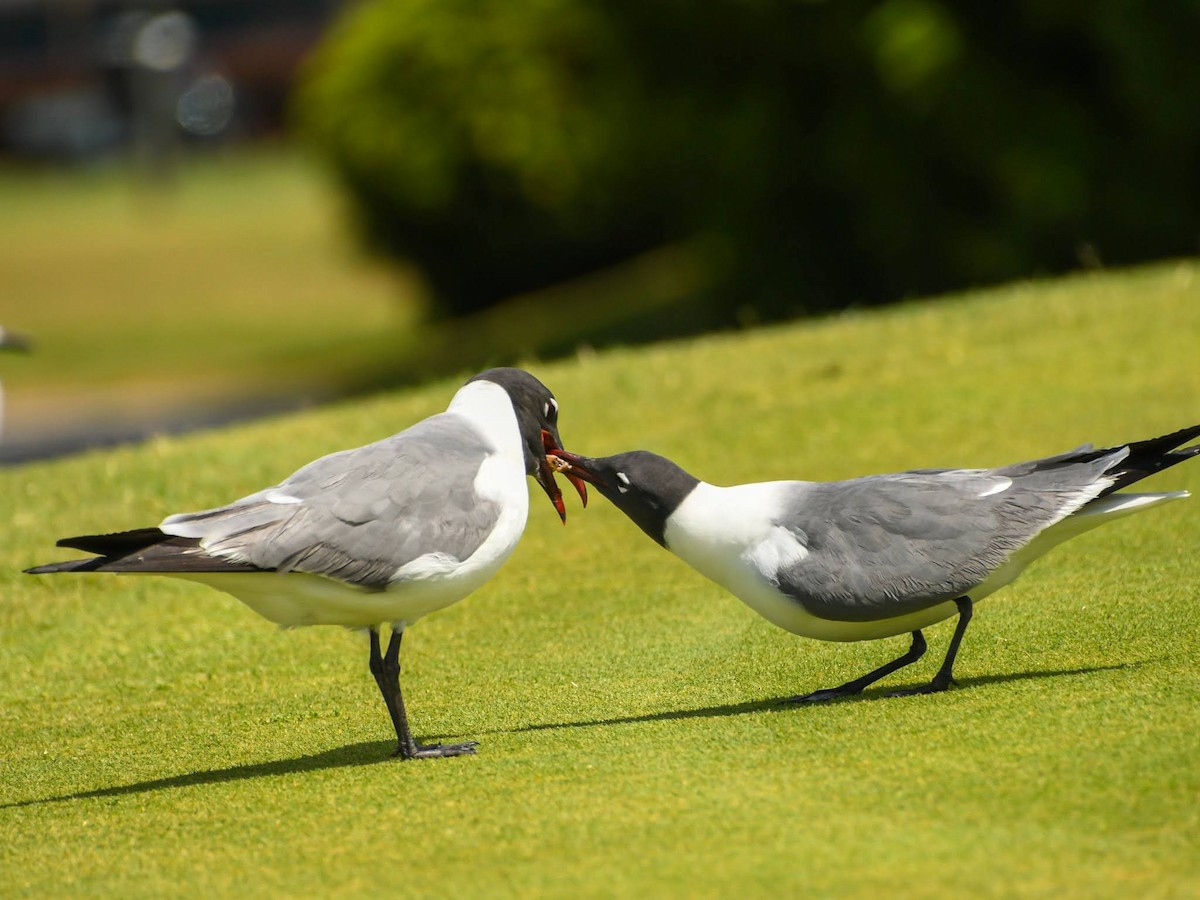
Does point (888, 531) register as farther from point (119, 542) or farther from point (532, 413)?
point (119, 542)

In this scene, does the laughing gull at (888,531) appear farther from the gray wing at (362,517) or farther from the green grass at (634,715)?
the gray wing at (362,517)

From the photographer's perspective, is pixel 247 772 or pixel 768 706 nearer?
pixel 247 772

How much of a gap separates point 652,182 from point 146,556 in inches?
710

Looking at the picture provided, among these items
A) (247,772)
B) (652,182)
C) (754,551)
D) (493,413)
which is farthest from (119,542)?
(652,182)

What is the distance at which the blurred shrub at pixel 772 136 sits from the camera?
16.2m

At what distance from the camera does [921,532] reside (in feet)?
16.1

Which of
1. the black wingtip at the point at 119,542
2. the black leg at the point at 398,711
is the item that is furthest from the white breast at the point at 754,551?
the black wingtip at the point at 119,542

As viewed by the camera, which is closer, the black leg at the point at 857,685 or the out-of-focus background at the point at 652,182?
the black leg at the point at 857,685

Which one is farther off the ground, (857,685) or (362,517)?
(362,517)

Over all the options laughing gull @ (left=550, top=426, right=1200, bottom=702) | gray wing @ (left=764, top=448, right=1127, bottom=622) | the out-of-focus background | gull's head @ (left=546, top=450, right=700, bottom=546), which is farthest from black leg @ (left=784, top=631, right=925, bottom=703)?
the out-of-focus background

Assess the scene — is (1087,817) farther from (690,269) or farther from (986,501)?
(690,269)

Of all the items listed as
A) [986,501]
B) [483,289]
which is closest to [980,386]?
[986,501]

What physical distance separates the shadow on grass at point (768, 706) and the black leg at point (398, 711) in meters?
0.26

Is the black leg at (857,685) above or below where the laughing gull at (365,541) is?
below
